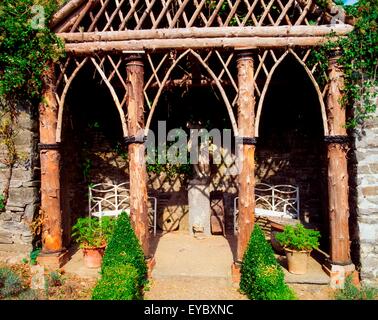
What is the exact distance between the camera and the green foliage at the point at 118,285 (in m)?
3.49

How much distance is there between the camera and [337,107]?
473 centimetres

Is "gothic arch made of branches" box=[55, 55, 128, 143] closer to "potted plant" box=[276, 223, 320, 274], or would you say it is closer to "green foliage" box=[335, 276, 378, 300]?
"potted plant" box=[276, 223, 320, 274]

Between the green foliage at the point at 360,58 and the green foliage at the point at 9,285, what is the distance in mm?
5579

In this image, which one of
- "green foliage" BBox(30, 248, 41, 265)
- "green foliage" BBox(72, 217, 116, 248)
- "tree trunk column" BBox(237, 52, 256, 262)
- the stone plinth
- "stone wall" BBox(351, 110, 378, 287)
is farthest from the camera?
the stone plinth

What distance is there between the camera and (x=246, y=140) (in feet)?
15.7

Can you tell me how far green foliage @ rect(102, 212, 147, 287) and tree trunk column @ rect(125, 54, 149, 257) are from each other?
349mm

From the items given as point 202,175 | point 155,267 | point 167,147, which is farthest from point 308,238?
point 167,147

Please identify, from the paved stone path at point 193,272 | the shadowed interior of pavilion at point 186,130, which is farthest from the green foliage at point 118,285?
the shadowed interior of pavilion at point 186,130

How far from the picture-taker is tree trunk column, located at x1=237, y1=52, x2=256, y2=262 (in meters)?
4.78

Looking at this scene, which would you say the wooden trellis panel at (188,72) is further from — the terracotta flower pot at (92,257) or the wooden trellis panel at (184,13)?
the terracotta flower pot at (92,257)

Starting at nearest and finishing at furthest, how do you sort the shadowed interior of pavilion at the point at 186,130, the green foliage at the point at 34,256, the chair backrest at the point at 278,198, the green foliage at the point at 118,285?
1. the green foliage at the point at 118,285
2. the green foliage at the point at 34,256
3. the shadowed interior of pavilion at the point at 186,130
4. the chair backrest at the point at 278,198

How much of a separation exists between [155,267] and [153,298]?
873 mm

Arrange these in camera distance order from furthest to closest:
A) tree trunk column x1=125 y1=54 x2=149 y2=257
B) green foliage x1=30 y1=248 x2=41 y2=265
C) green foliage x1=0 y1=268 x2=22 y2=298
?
green foliage x1=30 y1=248 x2=41 y2=265 < tree trunk column x1=125 y1=54 x2=149 y2=257 < green foliage x1=0 y1=268 x2=22 y2=298

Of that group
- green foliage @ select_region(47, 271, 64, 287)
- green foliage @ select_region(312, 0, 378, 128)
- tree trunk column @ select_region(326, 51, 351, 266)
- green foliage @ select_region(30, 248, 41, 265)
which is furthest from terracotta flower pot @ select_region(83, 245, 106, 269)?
green foliage @ select_region(312, 0, 378, 128)
